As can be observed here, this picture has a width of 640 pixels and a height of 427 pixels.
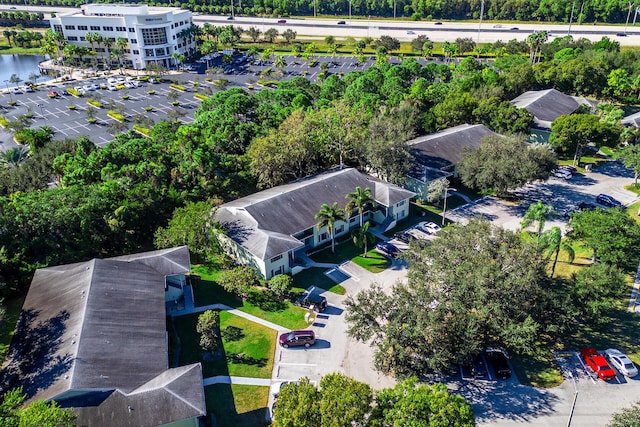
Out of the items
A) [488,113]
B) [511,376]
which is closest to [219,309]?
[511,376]

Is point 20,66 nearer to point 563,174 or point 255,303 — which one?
point 255,303

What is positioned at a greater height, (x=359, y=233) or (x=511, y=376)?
(x=359, y=233)

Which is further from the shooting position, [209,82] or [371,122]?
[209,82]

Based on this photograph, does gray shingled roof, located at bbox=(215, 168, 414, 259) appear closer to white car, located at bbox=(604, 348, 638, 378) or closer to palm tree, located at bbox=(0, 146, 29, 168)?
white car, located at bbox=(604, 348, 638, 378)

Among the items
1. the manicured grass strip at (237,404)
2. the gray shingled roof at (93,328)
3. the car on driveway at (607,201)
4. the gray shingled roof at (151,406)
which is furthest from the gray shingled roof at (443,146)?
the gray shingled roof at (151,406)

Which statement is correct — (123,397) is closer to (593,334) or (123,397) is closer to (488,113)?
(593,334)

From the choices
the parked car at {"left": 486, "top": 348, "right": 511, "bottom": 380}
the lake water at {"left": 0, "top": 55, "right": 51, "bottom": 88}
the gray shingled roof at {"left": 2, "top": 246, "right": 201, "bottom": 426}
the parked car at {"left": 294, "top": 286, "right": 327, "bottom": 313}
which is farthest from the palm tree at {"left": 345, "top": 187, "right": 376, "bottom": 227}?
the lake water at {"left": 0, "top": 55, "right": 51, "bottom": 88}
